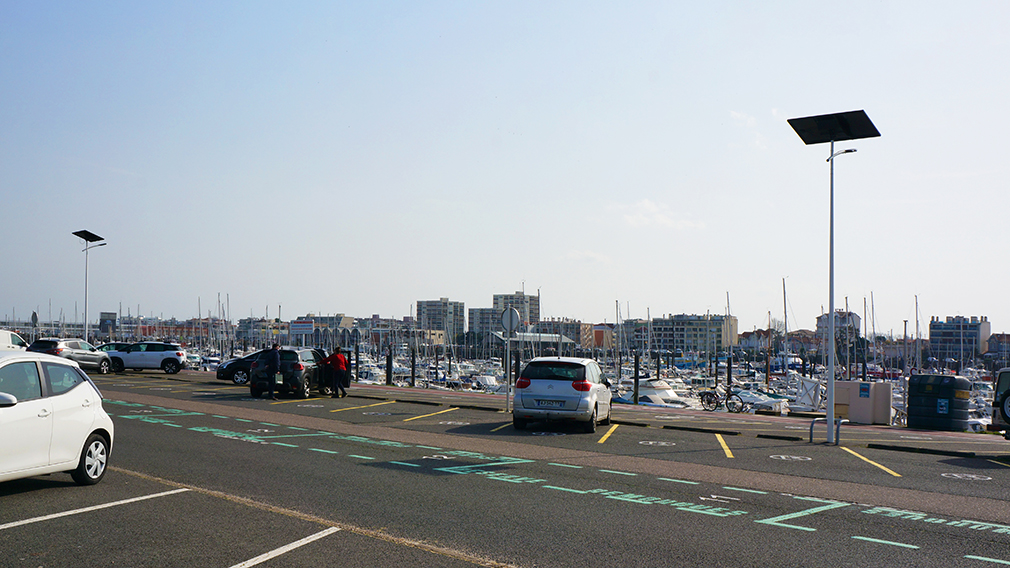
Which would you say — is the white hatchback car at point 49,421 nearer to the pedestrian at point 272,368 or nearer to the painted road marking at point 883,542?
the painted road marking at point 883,542

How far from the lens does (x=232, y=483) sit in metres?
9.74

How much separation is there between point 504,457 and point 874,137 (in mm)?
10395

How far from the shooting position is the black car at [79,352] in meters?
33.7

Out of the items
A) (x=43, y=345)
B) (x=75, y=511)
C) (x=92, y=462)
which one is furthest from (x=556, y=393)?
(x=43, y=345)

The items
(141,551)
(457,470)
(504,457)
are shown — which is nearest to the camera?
(141,551)

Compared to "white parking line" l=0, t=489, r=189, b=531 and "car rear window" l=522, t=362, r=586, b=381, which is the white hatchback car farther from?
"car rear window" l=522, t=362, r=586, b=381

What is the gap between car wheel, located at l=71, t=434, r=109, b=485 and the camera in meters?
9.16

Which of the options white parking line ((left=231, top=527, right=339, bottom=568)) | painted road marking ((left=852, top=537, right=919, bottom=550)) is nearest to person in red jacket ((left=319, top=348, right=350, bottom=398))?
white parking line ((left=231, top=527, right=339, bottom=568))

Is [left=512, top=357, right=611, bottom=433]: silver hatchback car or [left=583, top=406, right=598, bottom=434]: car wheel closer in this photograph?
[left=512, top=357, right=611, bottom=433]: silver hatchback car

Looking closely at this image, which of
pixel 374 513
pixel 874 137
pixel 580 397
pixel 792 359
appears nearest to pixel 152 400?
pixel 580 397

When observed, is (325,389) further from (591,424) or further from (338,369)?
(591,424)

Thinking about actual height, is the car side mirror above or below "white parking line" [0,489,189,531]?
above

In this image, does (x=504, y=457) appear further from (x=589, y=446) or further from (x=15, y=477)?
(x=15, y=477)

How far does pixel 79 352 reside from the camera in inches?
1400
